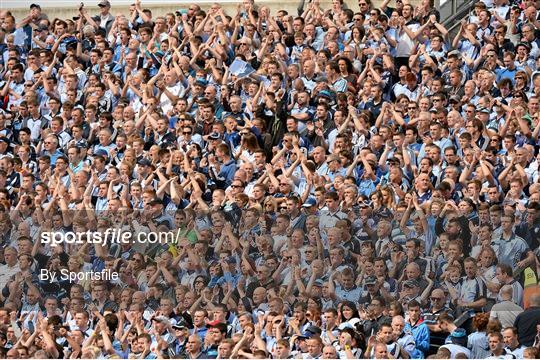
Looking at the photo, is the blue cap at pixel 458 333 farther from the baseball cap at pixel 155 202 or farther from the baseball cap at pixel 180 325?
the baseball cap at pixel 155 202

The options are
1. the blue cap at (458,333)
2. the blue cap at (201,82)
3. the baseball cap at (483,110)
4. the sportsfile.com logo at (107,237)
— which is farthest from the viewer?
the blue cap at (201,82)

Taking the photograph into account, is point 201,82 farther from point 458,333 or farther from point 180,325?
point 458,333

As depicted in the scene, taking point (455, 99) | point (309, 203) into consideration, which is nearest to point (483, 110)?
point (455, 99)

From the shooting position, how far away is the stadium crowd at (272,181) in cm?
1903

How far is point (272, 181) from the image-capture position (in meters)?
22.0

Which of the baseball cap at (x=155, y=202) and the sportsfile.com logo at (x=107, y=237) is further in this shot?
the baseball cap at (x=155, y=202)

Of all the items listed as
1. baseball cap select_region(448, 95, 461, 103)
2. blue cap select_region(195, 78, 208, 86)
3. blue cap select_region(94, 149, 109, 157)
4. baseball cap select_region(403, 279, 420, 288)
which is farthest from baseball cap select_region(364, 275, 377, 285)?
blue cap select_region(195, 78, 208, 86)

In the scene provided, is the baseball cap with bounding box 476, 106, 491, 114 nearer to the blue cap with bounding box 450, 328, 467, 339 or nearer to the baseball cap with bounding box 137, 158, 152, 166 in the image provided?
the baseball cap with bounding box 137, 158, 152, 166

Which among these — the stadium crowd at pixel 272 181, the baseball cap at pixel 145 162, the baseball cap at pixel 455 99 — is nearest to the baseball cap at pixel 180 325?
the stadium crowd at pixel 272 181

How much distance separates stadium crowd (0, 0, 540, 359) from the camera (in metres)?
19.0

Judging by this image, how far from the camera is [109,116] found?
80.7 feet

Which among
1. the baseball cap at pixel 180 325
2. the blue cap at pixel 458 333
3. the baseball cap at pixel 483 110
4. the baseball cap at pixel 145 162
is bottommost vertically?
the blue cap at pixel 458 333

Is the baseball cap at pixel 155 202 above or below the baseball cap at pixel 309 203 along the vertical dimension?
above

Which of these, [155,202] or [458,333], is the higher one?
[155,202]
